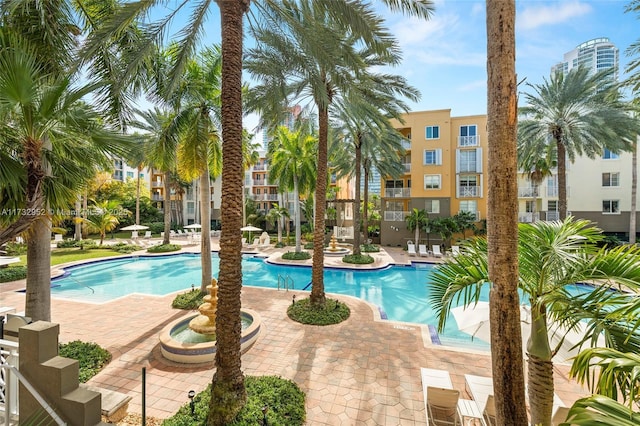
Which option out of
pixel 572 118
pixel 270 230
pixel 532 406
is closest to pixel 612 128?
pixel 572 118

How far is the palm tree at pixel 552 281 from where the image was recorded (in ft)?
10.2

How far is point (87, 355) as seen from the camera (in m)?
6.76

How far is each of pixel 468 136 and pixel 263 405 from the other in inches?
1116

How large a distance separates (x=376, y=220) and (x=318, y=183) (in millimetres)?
22146

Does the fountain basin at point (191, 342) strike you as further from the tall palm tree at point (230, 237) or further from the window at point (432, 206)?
the window at point (432, 206)

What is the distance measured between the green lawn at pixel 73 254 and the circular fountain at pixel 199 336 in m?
17.4

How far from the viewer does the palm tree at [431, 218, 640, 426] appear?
10.2ft

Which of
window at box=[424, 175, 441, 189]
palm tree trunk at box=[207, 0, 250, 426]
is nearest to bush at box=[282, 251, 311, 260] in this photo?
window at box=[424, 175, 441, 189]

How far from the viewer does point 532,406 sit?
12.0 feet

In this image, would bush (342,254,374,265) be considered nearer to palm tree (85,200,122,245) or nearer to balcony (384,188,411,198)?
balcony (384,188,411,198)

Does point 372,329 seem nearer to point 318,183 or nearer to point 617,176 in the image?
point 318,183

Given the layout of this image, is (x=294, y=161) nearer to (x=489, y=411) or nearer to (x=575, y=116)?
(x=575, y=116)

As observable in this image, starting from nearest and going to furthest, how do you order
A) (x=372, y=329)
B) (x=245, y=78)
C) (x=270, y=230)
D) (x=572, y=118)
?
1. (x=372, y=329)
2. (x=245, y=78)
3. (x=572, y=118)
4. (x=270, y=230)

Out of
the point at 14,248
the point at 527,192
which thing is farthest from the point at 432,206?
the point at 14,248
